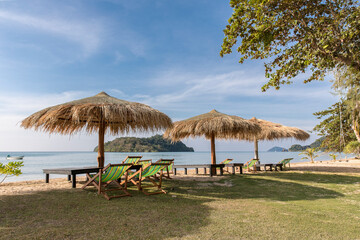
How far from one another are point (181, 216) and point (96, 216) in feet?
3.88

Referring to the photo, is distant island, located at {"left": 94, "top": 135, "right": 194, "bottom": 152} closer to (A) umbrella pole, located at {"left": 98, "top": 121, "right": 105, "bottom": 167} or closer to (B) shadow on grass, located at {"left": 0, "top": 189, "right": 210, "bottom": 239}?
(A) umbrella pole, located at {"left": 98, "top": 121, "right": 105, "bottom": 167}

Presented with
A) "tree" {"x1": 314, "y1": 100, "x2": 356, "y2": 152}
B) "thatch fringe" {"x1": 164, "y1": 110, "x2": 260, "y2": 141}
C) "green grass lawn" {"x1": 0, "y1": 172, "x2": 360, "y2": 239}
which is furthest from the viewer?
"tree" {"x1": 314, "y1": 100, "x2": 356, "y2": 152}

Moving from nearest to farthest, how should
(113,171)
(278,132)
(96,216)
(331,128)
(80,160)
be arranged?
(96,216) < (113,171) < (278,132) < (331,128) < (80,160)

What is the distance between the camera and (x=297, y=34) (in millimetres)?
5789

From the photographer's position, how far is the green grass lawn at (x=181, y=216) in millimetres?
2500

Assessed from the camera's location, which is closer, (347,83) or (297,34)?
(297,34)

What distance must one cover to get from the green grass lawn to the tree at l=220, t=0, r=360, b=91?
314 cm

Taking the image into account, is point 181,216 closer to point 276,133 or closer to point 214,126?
point 214,126

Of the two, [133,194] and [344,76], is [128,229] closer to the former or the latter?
[133,194]

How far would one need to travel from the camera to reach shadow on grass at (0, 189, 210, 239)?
8.20 feet

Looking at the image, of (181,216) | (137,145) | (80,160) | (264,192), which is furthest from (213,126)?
(137,145)

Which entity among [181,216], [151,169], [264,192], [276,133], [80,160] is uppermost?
[276,133]

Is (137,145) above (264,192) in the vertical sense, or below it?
above

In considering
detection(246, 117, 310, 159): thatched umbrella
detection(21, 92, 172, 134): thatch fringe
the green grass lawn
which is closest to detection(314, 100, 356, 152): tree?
detection(246, 117, 310, 159): thatched umbrella
